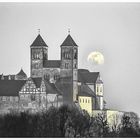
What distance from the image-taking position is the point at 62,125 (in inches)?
257

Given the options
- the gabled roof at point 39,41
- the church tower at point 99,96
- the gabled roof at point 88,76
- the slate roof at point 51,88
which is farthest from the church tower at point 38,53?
the church tower at point 99,96

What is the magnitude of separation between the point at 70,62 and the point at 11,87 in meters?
0.77

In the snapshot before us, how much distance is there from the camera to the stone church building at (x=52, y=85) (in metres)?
6.57

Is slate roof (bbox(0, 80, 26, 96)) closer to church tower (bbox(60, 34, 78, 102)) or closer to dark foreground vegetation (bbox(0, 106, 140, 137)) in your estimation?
dark foreground vegetation (bbox(0, 106, 140, 137))

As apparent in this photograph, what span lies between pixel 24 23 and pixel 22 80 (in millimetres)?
708

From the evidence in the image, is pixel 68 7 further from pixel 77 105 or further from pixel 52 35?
pixel 77 105

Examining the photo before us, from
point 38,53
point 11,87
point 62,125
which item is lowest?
point 62,125

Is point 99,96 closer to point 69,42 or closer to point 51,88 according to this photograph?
point 51,88

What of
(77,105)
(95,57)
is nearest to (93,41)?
(95,57)

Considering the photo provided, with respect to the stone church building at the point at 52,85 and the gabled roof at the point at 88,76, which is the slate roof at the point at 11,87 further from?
the gabled roof at the point at 88,76

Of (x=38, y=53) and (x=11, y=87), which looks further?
(x=38, y=53)

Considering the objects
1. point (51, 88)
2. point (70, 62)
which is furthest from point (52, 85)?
point (70, 62)

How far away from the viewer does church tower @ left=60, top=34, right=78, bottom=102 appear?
6.63 metres

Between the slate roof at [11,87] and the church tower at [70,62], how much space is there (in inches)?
20.6
